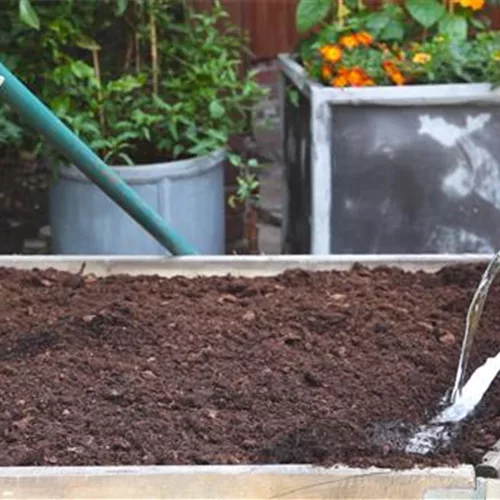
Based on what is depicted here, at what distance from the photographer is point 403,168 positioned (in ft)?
14.9

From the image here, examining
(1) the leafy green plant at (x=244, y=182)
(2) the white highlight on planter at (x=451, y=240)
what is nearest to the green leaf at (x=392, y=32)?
(1) the leafy green plant at (x=244, y=182)

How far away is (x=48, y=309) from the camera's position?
122 inches

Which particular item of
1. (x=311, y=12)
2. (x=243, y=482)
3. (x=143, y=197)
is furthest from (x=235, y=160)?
(x=243, y=482)

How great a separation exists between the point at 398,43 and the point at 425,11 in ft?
0.49

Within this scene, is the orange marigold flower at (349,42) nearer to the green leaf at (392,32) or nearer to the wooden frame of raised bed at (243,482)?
the green leaf at (392,32)

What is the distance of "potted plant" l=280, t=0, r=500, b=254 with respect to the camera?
4.49 m

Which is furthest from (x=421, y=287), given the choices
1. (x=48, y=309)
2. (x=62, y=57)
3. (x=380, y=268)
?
(x=62, y=57)

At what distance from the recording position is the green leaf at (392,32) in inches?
193

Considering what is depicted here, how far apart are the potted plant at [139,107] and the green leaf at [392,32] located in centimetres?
47

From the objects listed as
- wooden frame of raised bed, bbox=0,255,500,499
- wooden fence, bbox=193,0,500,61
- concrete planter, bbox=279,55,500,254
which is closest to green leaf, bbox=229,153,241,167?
concrete planter, bbox=279,55,500,254

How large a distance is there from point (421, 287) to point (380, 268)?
5.3 inches

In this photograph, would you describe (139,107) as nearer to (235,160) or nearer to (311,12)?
(235,160)

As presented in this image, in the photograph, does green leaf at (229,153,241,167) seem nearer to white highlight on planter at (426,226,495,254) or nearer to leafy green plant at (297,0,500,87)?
leafy green plant at (297,0,500,87)

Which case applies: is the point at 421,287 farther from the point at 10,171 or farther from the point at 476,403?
the point at 10,171
